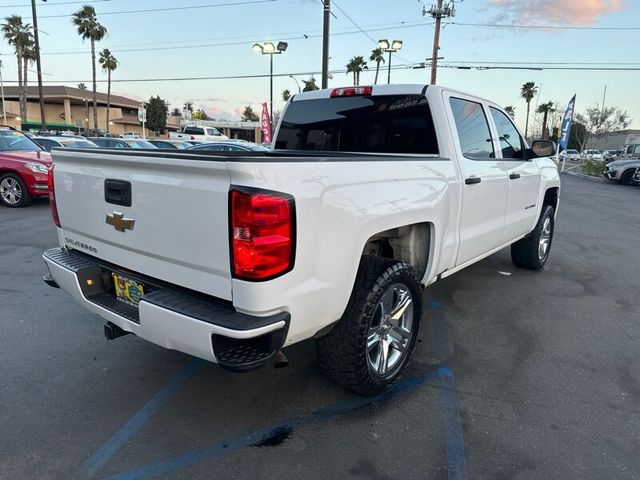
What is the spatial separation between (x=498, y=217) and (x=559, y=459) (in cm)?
241

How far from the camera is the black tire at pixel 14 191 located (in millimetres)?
10094

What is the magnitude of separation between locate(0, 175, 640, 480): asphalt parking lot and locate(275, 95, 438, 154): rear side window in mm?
1677

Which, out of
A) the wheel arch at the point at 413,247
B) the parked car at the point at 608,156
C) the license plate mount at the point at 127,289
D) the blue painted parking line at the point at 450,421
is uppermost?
the parked car at the point at 608,156

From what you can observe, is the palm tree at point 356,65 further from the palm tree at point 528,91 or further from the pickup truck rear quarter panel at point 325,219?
the pickup truck rear quarter panel at point 325,219

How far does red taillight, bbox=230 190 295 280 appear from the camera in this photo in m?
2.10

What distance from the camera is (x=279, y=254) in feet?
7.16

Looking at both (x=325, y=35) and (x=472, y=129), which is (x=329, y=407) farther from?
(x=325, y=35)

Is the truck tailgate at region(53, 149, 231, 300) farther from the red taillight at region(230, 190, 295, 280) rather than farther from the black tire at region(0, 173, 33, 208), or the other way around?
the black tire at region(0, 173, 33, 208)

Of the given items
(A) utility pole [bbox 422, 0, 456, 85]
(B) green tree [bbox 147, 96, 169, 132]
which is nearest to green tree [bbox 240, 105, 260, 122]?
(B) green tree [bbox 147, 96, 169, 132]

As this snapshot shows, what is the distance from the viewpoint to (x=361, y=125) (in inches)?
162

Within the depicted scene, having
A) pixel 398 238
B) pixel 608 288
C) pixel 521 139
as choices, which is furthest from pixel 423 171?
pixel 608 288

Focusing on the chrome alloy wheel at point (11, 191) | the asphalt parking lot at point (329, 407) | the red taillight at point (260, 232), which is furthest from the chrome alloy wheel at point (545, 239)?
Result: the chrome alloy wheel at point (11, 191)

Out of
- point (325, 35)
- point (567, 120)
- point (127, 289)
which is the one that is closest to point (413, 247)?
point (127, 289)

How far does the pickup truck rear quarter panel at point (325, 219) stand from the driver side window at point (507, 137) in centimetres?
206
